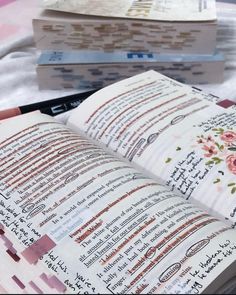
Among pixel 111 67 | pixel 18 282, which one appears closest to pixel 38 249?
pixel 18 282

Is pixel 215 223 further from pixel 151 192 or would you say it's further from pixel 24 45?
pixel 24 45

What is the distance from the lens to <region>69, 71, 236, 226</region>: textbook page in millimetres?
360

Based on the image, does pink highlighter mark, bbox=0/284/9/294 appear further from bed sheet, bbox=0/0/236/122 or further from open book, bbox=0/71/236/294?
bed sheet, bbox=0/0/236/122

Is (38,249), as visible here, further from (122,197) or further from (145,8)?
(145,8)

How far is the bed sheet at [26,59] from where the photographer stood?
551mm

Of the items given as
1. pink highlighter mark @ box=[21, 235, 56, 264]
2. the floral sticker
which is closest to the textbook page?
the floral sticker

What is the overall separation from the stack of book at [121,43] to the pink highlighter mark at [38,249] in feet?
0.96

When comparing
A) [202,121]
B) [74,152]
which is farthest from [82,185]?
[202,121]

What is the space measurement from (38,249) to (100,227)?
0.04 metres

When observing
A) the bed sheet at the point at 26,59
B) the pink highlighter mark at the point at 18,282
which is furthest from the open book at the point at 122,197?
the bed sheet at the point at 26,59

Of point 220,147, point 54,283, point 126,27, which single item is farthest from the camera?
point 126,27

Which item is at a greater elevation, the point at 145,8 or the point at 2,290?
the point at 145,8

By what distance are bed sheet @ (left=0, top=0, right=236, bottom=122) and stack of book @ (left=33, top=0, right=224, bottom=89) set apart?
2 centimetres

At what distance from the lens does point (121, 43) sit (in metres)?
0.55
